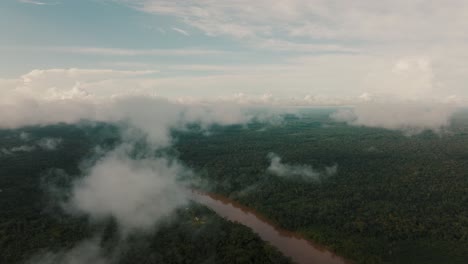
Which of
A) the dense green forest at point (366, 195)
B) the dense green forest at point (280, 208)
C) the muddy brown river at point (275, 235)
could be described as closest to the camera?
the dense green forest at point (280, 208)

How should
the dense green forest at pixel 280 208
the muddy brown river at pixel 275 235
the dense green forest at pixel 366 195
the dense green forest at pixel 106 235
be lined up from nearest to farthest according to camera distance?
the dense green forest at pixel 106 235, the dense green forest at pixel 280 208, the muddy brown river at pixel 275 235, the dense green forest at pixel 366 195

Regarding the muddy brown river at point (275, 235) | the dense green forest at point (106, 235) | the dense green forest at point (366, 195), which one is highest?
the dense green forest at point (366, 195)

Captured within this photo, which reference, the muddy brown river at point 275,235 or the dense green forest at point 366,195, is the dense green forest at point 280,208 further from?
the muddy brown river at point 275,235

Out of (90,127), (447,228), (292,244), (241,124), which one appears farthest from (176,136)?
(447,228)

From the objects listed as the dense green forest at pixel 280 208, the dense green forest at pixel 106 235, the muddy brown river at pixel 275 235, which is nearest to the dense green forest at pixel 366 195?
the dense green forest at pixel 280 208

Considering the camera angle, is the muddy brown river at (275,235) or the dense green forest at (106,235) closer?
the dense green forest at (106,235)

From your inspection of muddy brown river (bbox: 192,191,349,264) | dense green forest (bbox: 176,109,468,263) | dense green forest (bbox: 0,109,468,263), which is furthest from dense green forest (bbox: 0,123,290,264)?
dense green forest (bbox: 176,109,468,263)

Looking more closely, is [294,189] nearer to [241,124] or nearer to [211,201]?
[211,201]

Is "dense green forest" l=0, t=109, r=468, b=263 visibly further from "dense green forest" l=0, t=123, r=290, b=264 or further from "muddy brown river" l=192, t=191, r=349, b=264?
"muddy brown river" l=192, t=191, r=349, b=264
